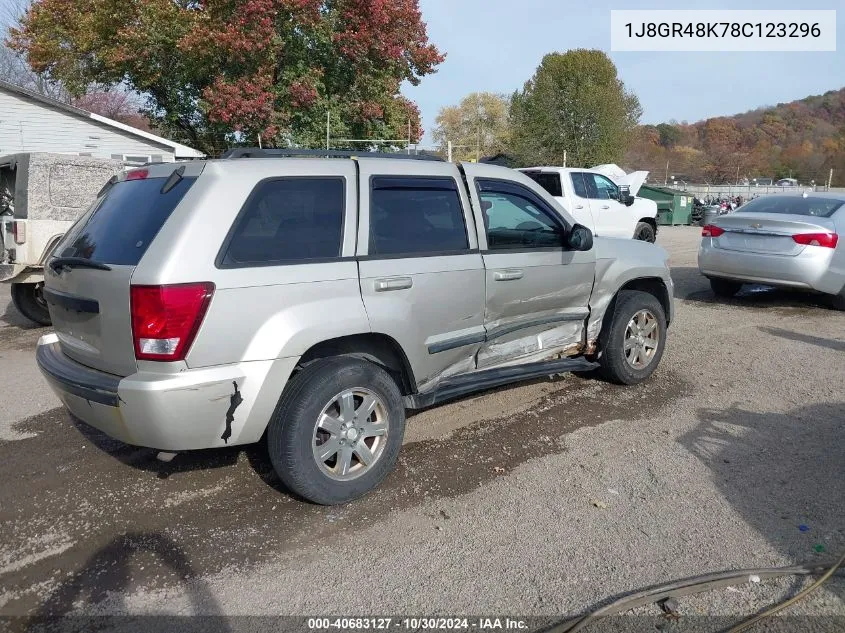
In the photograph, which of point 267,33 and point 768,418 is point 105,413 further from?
point 267,33

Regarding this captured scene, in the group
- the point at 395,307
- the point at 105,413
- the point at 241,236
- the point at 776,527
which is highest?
the point at 241,236

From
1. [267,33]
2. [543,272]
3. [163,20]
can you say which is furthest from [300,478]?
[163,20]

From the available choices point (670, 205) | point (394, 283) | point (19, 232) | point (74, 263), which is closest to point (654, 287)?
point (394, 283)

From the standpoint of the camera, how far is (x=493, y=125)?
62.2 m

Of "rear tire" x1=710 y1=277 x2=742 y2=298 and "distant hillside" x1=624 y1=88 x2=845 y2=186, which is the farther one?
"distant hillside" x1=624 y1=88 x2=845 y2=186

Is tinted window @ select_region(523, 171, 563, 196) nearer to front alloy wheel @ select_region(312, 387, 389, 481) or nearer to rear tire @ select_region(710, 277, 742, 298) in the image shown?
rear tire @ select_region(710, 277, 742, 298)

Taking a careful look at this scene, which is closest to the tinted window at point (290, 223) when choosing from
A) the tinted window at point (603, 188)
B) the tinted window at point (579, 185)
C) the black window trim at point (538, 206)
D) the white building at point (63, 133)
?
the black window trim at point (538, 206)

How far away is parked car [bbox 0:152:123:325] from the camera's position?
25.5 feet

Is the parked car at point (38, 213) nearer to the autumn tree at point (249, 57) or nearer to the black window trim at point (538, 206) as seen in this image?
the black window trim at point (538, 206)

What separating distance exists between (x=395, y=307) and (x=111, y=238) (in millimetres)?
1523

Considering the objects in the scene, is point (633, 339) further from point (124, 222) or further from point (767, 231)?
point (767, 231)

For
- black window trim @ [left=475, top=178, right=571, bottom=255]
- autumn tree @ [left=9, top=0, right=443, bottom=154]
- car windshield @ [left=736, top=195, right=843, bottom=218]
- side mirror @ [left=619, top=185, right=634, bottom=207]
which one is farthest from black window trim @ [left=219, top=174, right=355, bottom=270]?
autumn tree @ [left=9, top=0, right=443, bottom=154]

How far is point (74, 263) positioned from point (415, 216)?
1.89 meters

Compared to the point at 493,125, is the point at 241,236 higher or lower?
lower
